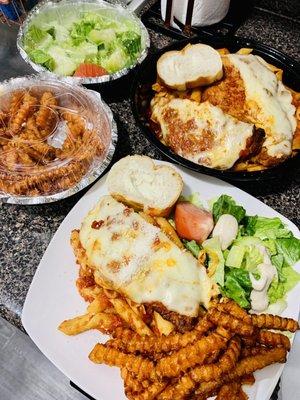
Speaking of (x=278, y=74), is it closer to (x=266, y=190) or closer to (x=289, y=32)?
(x=266, y=190)

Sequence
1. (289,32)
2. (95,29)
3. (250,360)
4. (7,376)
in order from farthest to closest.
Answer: (289,32) → (95,29) → (7,376) → (250,360)

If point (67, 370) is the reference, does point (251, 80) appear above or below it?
above

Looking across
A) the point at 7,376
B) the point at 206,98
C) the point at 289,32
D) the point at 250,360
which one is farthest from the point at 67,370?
the point at 289,32

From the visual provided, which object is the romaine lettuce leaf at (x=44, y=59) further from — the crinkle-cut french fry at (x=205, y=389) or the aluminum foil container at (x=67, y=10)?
the crinkle-cut french fry at (x=205, y=389)

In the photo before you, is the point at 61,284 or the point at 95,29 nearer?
the point at 61,284

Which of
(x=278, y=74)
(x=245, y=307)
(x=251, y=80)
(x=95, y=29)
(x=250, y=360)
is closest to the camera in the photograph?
(x=250, y=360)

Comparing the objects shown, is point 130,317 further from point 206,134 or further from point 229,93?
point 229,93

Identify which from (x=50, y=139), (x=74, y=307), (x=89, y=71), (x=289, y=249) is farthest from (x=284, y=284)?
(x=89, y=71)
